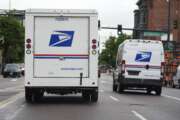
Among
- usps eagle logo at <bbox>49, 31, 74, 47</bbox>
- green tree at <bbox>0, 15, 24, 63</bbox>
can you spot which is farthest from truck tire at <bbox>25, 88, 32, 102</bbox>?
green tree at <bbox>0, 15, 24, 63</bbox>

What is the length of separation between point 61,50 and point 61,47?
4.3 inches

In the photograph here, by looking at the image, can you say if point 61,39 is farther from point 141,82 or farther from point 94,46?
point 141,82

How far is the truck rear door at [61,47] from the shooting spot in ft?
69.9

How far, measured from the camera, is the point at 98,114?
1772 centimetres

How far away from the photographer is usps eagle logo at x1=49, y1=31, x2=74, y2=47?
21.4m

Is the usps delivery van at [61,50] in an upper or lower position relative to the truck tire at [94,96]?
upper

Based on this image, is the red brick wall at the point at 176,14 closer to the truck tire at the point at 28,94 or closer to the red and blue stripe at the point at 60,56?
the truck tire at the point at 28,94

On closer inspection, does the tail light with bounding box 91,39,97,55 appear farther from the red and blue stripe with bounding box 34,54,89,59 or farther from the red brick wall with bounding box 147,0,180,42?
the red brick wall with bounding box 147,0,180,42

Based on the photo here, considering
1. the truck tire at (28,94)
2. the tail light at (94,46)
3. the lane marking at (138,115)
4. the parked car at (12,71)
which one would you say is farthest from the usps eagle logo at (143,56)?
the parked car at (12,71)

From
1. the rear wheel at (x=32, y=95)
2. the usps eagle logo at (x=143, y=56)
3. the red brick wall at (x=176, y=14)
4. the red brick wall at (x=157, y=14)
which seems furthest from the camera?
the red brick wall at (x=157, y=14)

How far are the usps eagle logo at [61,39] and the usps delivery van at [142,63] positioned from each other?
940 cm

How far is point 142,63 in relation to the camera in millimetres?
30703

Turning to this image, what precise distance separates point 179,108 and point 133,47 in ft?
30.8

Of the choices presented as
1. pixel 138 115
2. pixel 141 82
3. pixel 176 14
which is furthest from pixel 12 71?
pixel 138 115
